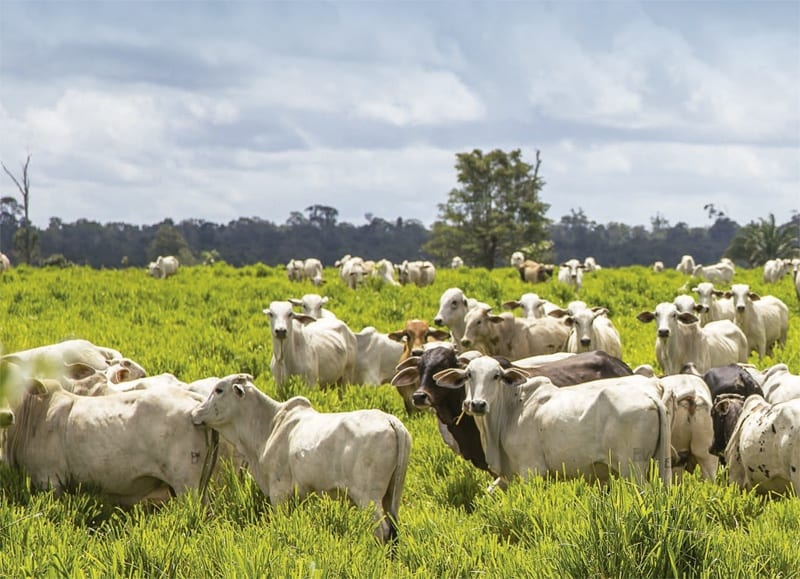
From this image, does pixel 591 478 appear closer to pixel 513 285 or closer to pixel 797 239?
pixel 513 285

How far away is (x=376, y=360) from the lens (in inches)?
539

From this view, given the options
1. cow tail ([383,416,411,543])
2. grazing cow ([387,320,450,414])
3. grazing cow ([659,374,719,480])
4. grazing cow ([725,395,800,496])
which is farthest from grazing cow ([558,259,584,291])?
cow tail ([383,416,411,543])

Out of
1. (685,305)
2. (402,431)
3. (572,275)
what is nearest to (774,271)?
(572,275)

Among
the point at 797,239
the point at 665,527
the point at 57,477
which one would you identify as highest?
the point at 797,239

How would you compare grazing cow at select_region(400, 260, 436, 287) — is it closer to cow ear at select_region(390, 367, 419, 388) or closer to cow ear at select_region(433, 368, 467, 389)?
cow ear at select_region(390, 367, 419, 388)

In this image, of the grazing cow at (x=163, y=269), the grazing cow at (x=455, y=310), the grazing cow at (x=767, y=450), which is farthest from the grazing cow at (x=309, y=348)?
the grazing cow at (x=163, y=269)

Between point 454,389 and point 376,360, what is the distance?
5179 mm

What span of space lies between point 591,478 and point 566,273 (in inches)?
778

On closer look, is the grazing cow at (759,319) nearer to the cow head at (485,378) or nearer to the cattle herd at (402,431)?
the cattle herd at (402,431)

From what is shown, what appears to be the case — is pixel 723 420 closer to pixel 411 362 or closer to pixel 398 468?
pixel 411 362

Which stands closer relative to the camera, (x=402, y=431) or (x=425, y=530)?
(x=425, y=530)

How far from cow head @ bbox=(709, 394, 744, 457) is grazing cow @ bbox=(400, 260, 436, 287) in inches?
809

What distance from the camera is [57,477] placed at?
274 inches

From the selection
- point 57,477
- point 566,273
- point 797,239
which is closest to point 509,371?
point 57,477
